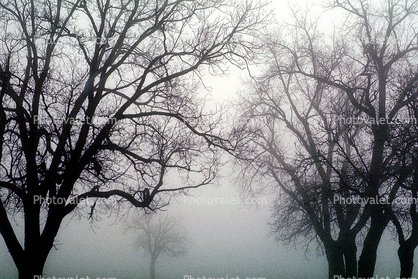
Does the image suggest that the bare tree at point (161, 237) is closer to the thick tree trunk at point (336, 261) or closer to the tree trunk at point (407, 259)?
the thick tree trunk at point (336, 261)

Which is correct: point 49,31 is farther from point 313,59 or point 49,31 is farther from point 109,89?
point 313,59

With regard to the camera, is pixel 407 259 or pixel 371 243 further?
pixel 371 243

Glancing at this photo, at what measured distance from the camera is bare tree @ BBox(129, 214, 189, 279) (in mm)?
34906

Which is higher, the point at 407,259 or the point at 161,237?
the point at 161,237

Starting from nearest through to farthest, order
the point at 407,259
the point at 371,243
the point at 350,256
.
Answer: the point at 407,259 < the point at 371,243 < the point at 350,256

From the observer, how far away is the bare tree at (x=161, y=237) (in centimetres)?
3491

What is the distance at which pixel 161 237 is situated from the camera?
115 ft

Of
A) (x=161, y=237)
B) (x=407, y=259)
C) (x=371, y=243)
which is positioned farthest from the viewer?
Answer: (x=161, y=237)

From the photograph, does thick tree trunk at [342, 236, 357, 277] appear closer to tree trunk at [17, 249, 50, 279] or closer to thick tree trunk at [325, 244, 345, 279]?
thick tree trunk at [325, 244, 345, 279]

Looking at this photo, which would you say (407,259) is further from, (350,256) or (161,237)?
(161,237)

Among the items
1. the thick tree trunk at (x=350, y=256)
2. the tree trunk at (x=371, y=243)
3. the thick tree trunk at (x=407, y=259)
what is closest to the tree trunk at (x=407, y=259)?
the thick tree trunk at (x=407, y=259)

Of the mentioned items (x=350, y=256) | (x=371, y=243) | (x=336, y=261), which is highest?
(x=371, y=243)

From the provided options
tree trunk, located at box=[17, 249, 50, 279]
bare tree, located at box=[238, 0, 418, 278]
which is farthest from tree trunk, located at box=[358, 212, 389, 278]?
tree trunk, located at box=[17, 249, 50, 279]

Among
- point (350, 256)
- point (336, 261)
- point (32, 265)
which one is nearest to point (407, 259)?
point (350, 256)
